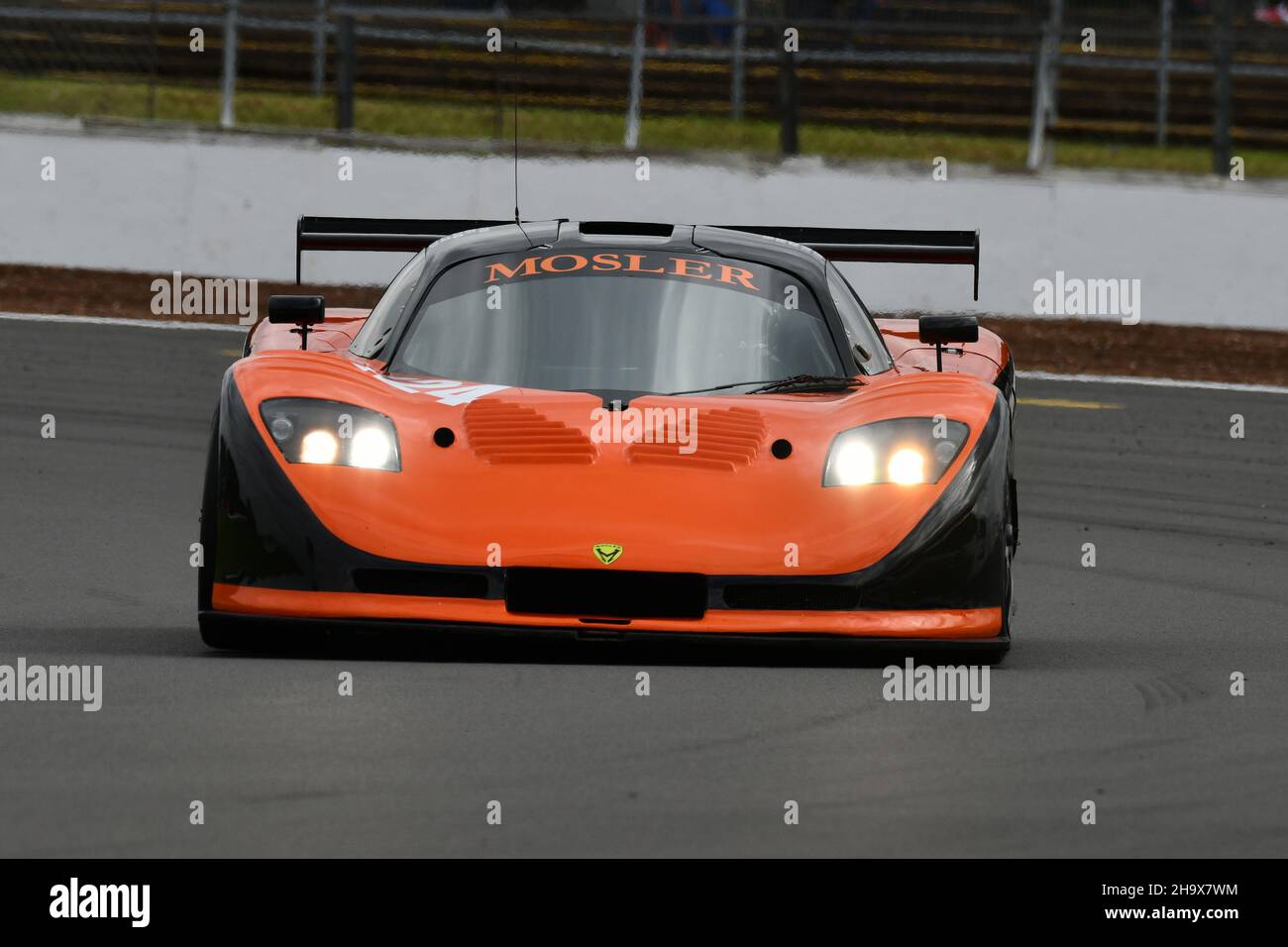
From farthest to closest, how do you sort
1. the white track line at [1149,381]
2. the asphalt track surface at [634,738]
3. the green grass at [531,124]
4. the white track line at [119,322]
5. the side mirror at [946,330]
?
the green grass at [531,124] → the white track line at [119,322] → the white track line at [1149,381] → the side mirror at [946,330] → the asphalt track surface at [634,738]

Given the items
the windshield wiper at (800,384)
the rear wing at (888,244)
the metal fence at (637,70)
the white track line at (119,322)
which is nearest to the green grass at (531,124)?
the metal fence at (637,70)

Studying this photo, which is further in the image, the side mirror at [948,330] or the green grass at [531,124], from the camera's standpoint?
the green grass at [531,124]

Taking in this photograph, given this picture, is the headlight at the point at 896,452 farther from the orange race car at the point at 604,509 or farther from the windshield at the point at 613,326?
the windshield at the point at 613,326

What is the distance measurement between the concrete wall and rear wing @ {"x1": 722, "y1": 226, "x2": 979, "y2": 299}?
25.7 ft

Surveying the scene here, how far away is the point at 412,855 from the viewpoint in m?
4.59

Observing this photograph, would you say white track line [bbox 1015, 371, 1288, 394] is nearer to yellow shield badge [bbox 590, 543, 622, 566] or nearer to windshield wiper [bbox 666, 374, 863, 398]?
windshield wiper [bbox 666, 374, 863, 398]

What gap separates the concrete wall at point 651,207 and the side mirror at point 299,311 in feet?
29.4

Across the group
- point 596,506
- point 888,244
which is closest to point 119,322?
point 888,244

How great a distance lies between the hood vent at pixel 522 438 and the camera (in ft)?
21.0

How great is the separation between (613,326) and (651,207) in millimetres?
10179

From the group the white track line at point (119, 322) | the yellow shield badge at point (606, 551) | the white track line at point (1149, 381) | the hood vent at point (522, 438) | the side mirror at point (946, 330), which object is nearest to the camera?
the yellow shield badge at point (606, 551)

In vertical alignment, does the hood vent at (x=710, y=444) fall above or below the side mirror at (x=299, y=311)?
below

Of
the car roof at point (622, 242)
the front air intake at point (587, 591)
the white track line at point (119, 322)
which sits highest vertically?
the car roof at point (622, 242)
